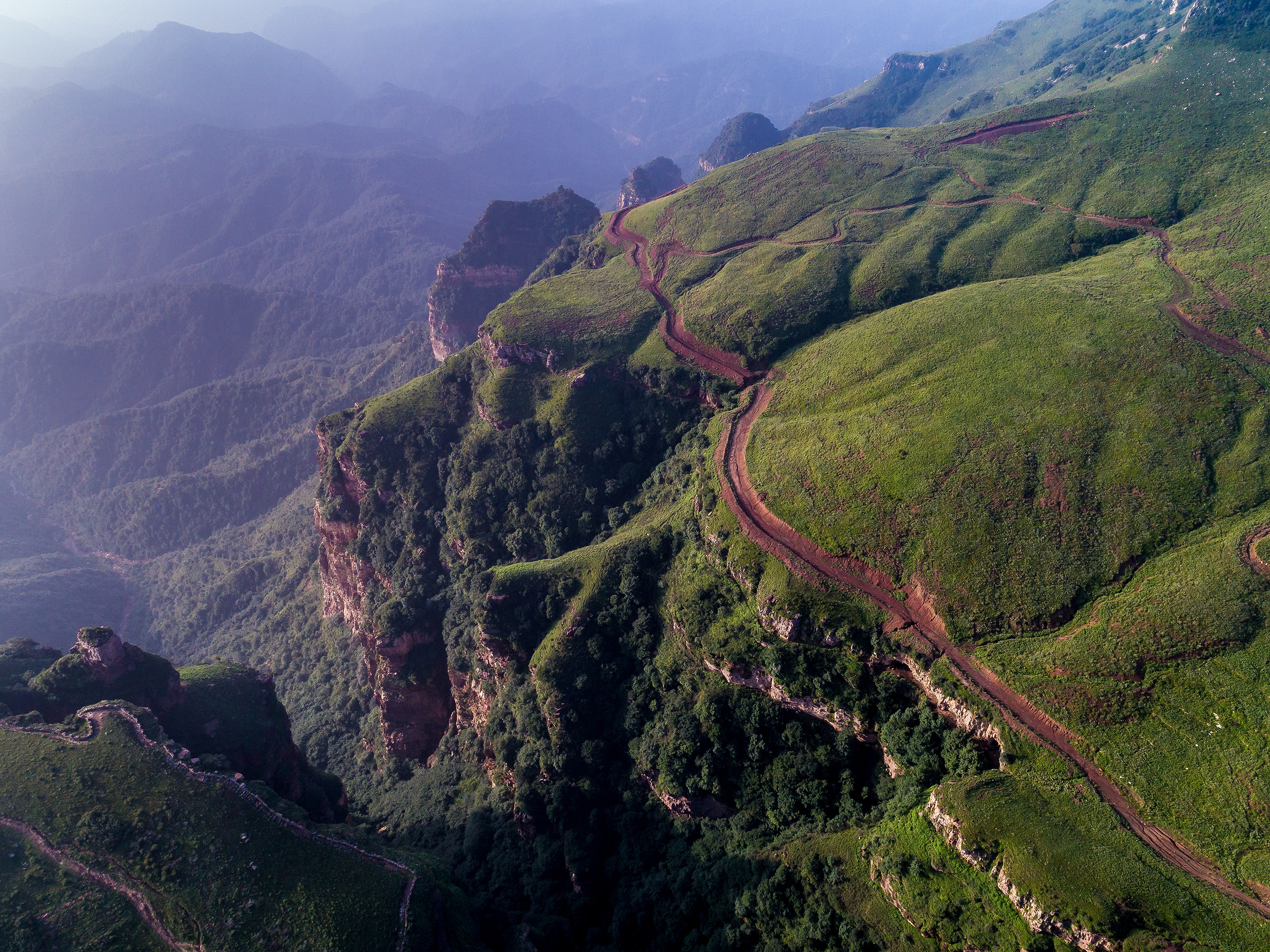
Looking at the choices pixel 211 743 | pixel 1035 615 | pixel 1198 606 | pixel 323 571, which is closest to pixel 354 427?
pixel 323 571

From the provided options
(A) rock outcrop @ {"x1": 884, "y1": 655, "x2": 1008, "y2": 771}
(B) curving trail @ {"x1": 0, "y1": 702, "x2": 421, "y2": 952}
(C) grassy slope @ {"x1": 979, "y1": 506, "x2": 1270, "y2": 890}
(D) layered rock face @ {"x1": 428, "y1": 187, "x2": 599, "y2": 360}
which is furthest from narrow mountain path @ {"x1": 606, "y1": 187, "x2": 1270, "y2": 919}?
(D) layered rock face @ {"x1": 428, "y1": 187, "x2": 599, "y2": 360}

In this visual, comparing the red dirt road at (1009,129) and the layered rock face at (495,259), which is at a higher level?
the red dirt road at (1009,129)

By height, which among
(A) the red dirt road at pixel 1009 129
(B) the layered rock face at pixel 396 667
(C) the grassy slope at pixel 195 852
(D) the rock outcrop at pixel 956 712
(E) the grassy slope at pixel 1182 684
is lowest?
(B) the layered rock face at pixel 396 667

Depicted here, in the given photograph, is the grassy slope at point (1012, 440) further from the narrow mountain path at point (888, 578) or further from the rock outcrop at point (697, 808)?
the rock outcrop at point (697, 808)

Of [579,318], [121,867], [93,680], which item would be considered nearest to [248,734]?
[93,680]

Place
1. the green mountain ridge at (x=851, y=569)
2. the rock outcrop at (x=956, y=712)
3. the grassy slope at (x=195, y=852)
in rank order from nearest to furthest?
the green mountain ridge at (x=851, y=569)
the rock outcrop at (x=956, y=712)
the grassy slope at (x=195, y=852)

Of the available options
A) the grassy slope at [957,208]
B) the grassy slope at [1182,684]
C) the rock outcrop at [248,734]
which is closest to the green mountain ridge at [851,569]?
the grassy slope at [1182,684]

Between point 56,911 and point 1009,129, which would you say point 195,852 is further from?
point 1009,129
